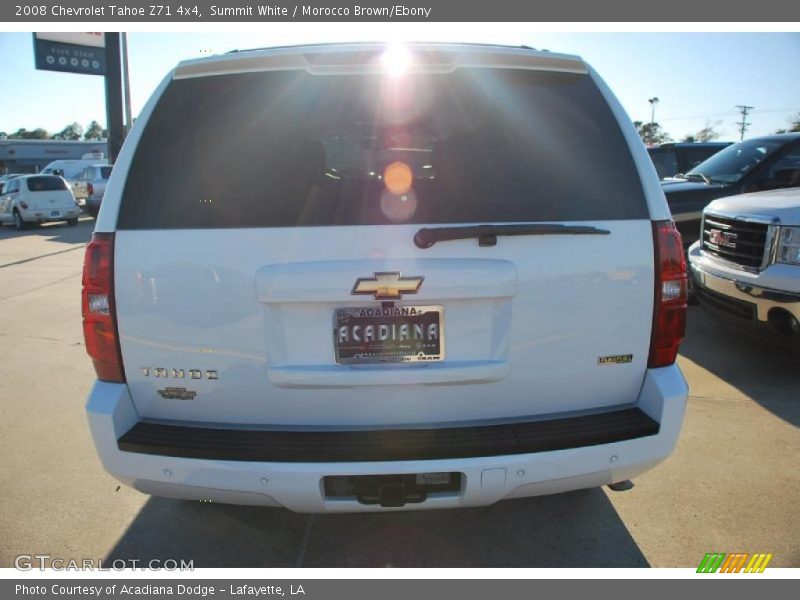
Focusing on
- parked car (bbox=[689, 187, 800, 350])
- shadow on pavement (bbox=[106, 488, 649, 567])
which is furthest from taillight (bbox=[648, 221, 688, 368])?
parked car (bbox=[689, 187, 800, 350])

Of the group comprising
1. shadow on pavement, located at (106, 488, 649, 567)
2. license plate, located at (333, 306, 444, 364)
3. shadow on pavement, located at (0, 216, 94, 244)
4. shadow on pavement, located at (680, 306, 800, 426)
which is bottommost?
shadow on pavement, located at (0, 216, 94, 244)

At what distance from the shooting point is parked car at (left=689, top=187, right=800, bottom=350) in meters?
4.19

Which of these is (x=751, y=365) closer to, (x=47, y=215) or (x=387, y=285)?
(x=387, y=285)

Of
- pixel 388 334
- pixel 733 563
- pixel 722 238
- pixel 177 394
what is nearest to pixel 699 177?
pixel 722 238

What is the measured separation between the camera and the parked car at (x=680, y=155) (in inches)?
431

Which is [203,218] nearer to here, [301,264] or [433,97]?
[301,264]

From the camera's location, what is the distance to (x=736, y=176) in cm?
677

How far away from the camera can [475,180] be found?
7.22 feet

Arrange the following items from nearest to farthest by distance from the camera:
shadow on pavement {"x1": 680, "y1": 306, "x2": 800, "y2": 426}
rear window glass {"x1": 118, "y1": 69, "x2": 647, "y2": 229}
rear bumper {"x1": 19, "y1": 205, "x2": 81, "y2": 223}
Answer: rear window glass {"x1": 118, "y1": 69, "x2": 647, "y2": 229} → shadow on pavement {"x1": 680, "y1": 306, "x2": 800, "y2": 426} → rear bumper {"x1": 19, "y1": 205, "x2": 81, "y2": 223}

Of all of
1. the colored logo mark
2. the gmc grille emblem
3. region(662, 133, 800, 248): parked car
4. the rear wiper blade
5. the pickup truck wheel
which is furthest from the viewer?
the pickup truck wheel

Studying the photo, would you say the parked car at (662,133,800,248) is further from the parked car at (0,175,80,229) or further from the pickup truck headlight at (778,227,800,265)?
the parked car at (0,175,80,229)

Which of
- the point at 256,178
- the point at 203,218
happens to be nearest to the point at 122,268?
the point at 203,218

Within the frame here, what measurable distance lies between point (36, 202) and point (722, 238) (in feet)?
67.1

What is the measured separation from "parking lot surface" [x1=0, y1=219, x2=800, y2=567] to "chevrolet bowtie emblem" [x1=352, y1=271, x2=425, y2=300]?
127cm
